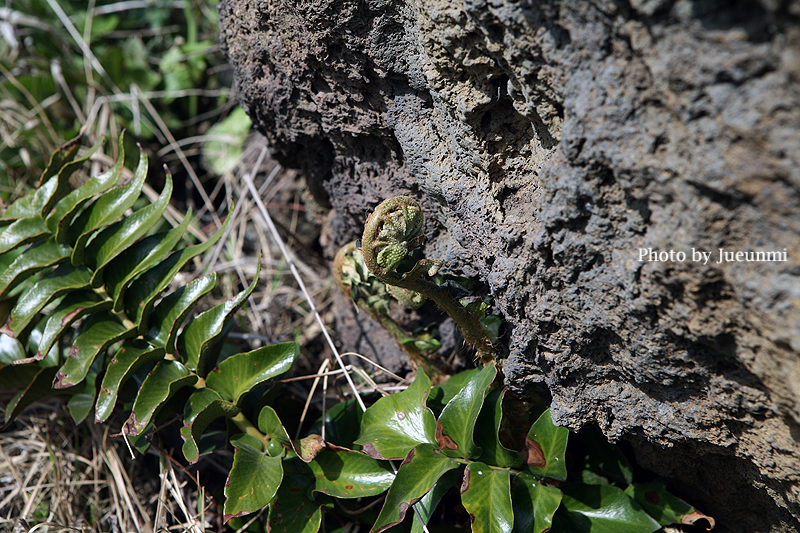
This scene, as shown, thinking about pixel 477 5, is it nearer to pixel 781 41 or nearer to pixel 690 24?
pixel 690 24

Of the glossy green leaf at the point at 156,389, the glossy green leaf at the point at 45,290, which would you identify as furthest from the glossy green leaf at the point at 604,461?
the glossy green leaf at the point at 45,290

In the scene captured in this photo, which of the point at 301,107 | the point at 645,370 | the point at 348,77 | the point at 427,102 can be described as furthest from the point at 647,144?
the point at 301,107

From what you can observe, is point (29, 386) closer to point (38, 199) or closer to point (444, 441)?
Result: point (38, 199)

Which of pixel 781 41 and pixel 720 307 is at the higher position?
pixel 781 41

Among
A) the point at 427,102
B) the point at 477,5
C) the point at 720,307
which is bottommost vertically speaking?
the point at 720,307

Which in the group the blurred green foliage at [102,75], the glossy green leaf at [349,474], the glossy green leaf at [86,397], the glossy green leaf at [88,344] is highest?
the blurred green foliage at [102,75]

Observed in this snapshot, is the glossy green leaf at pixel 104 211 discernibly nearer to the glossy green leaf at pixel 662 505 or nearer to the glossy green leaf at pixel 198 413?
the glossy green leaf at pixel 198 413

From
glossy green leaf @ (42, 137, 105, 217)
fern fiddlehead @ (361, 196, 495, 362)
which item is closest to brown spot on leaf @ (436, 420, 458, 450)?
fern fiddlehead @ (361, 196, 495, 362)

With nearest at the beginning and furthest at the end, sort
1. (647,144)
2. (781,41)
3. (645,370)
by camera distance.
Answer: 1. (781,41)
2. (647,144)
3. (645,370)
